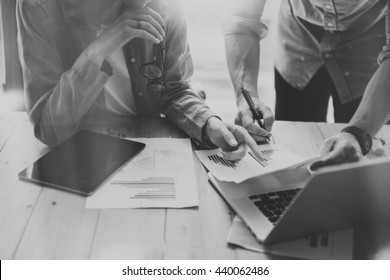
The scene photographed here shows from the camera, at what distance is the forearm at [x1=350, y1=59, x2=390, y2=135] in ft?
3.89

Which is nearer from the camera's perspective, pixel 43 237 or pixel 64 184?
pixel 43 237

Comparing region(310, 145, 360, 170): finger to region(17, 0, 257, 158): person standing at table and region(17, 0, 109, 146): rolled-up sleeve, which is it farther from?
region(17, 0, 109, 146): rolled-up sleeve

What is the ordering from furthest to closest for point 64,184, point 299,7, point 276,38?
point 276,38 → point 299,7 → point 64,184

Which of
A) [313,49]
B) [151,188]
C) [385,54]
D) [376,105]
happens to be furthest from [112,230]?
[313,49]

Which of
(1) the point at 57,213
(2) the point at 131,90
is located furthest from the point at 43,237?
(2) the point at 131,90

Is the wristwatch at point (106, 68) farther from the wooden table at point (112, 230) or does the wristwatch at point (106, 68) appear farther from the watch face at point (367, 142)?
the watch face at point (367, 142)

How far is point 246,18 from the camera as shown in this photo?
147cm

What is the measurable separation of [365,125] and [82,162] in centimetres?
73

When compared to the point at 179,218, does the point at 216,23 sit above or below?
below

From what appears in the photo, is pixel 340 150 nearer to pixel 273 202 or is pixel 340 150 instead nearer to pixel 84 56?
pixel 273 202

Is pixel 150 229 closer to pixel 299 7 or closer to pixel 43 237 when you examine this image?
pixel 43 237

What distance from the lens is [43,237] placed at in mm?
840

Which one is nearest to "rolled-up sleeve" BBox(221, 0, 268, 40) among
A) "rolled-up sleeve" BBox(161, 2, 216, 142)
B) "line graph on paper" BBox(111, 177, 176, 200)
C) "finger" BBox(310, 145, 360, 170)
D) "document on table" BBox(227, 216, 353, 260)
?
"rolled-up sleeve" BBox(161, 2, 216, 142)

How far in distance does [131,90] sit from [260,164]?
1.67 feet
